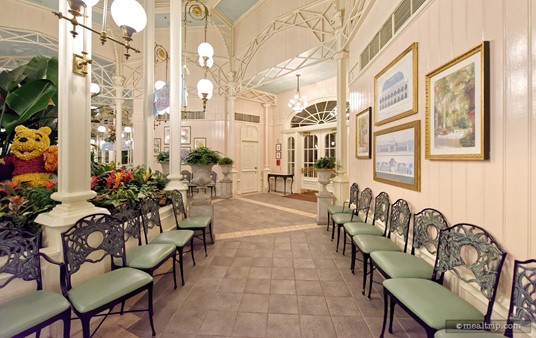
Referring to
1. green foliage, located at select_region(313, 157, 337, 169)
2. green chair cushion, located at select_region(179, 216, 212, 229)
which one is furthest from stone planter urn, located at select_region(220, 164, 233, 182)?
green chair cushion, located at select_region(179, 216, 212, 229)

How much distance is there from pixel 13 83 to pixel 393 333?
4.18 metres

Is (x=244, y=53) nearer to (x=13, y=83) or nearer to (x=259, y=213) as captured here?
(x=259, y=213)

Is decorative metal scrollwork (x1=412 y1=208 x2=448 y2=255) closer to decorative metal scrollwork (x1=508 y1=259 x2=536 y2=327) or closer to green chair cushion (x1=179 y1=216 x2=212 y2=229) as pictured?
decorative metal scrollwork (x1=508 y1=259 x2=536 y2=327)

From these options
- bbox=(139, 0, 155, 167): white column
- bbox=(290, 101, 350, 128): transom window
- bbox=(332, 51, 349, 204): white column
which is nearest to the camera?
bbox=(139, 0, 155, 167): white column

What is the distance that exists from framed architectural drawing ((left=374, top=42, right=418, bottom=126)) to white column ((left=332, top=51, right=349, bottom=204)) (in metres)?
1.48

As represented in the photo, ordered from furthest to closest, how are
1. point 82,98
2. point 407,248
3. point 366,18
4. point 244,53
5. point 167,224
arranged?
point 244,53, point 366,18, point 167,224, point 407,248, point 82,98

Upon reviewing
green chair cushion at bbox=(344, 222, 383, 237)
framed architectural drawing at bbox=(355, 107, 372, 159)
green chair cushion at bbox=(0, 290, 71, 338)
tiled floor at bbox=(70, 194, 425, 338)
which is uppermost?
framed architectural drawing at bbox=(355, 107, 372, 159)

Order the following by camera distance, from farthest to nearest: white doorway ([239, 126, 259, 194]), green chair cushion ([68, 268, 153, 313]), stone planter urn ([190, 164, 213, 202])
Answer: white doorway ([239, 126, 259, 194]) → stone planter urn ([190, 164, 213, 202]) → green chair cushion ([68, 268, 153, 313])

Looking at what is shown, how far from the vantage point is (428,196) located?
218cm

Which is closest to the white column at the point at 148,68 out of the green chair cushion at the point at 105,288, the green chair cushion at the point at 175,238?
the green chair cushion at the point at 175,238

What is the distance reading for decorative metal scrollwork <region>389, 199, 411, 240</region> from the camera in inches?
96.1

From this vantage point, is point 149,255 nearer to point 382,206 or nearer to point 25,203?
point 25,203

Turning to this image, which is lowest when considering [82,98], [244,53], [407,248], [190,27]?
[407,248]

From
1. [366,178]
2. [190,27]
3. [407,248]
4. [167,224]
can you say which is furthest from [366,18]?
[190,27]
